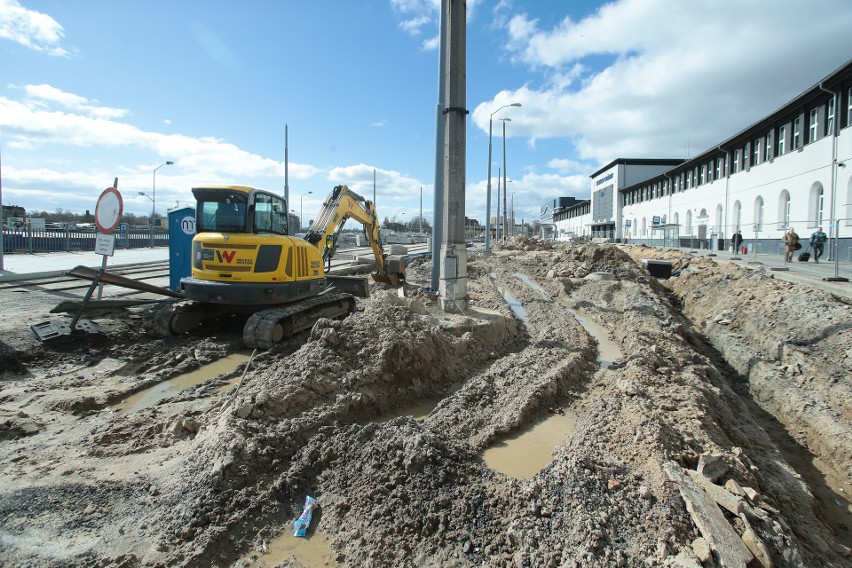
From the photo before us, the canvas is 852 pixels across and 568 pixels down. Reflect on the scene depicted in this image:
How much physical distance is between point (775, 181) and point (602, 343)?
25244mm

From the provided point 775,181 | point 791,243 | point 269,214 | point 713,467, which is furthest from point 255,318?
point 775,181

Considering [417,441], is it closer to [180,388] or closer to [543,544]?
[543,544]

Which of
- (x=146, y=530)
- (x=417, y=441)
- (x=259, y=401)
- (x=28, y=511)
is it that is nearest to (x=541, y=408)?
(x=417, y=441)

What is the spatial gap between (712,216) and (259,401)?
4154 centimetres

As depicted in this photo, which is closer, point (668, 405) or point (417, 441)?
point (417, 441)

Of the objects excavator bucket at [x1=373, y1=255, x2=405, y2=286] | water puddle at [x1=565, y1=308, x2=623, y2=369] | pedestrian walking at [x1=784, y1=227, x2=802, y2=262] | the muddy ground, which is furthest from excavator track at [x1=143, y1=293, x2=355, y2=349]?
pedestrian walking at [x1=784, y1=227, x2=802, y2=262]

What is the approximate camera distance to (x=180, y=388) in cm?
720

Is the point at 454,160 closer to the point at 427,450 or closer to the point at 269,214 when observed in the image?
the point at 269,214

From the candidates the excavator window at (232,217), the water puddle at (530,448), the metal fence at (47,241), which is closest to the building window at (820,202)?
the water puddle at (530,448)

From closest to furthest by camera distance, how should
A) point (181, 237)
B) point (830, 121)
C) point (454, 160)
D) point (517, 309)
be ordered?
point (454, 160)
point (181, 237)
point (517, 309)
point (830, 121)

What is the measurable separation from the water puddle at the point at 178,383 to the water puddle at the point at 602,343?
621cm

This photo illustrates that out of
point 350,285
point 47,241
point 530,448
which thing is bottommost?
point 530,448

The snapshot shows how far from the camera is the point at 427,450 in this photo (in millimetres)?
4160

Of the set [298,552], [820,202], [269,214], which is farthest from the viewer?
[820,202]
